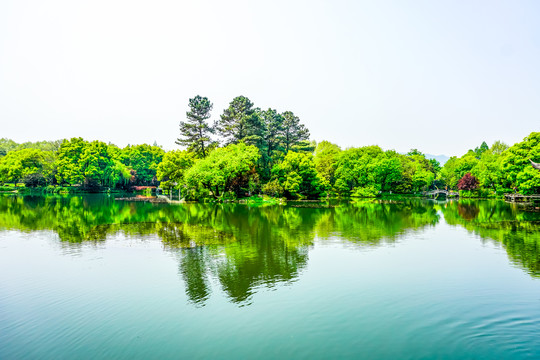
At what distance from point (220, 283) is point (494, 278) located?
31.2ft

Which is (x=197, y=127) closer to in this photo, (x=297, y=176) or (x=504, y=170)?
(x=297, y=176)

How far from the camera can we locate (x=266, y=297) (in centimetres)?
930

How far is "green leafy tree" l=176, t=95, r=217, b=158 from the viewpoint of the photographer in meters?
55.2

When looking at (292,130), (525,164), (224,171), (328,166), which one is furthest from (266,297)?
(292,130)

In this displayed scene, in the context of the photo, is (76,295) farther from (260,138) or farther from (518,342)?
(260,138)

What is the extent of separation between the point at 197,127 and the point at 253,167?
45.8 feet

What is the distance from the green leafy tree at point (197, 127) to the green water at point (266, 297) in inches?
1539

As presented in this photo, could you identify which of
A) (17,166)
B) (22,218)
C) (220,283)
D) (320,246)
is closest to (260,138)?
(22,218)

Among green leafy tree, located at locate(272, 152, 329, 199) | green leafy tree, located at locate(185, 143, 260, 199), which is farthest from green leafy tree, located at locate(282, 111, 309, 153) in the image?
green leafy tree, located at locate(185, 143, 260, 199)

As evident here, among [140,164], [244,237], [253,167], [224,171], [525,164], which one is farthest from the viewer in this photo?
[140,164]

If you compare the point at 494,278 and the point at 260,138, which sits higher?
the point at 260,138

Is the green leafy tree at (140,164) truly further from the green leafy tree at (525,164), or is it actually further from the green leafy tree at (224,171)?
the green leafy tree at (525,164)

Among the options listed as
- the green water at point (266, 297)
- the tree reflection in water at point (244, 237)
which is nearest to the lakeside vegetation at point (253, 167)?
the tree reflection in water at point (244, 237)

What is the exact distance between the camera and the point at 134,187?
74.1m
